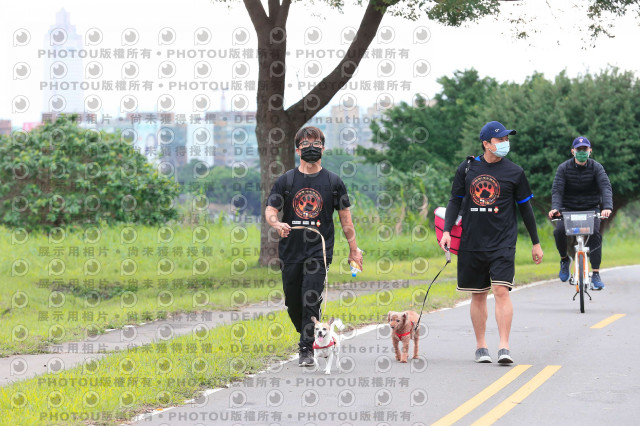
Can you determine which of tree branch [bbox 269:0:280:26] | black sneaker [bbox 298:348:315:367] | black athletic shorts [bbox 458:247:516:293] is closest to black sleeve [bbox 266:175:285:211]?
black sneaker [bbox 298:348:315:367]

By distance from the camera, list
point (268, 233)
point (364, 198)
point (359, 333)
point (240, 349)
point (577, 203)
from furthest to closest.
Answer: point (364, 198), point (268, 233), point (577, 203), point (359, 333), point (240, 349)

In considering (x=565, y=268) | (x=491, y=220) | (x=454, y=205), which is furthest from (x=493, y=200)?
(x=565, y=268)

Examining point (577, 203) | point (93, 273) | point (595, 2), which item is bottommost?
point (93, 273)

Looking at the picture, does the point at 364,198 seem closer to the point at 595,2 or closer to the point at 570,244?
the point at 595,2

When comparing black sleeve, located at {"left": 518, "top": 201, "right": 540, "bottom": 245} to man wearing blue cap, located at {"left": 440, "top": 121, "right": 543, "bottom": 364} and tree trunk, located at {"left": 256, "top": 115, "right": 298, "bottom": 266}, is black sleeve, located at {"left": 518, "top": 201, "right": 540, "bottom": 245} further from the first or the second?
tree trunk, located at {"left": 256, "top": 115, "right": 298, "bottom": 266}

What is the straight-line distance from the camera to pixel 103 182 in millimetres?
26859

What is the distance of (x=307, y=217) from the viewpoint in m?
8.88

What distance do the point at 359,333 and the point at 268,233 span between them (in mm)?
9176

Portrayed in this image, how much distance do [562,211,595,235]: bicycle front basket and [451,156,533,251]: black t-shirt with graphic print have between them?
477cm

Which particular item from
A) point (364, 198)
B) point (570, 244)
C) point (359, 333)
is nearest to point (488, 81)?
point (364, 198)

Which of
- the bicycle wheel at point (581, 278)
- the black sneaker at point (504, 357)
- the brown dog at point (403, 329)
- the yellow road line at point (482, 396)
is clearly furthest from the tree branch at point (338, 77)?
the yellow road line at point (482, 396)

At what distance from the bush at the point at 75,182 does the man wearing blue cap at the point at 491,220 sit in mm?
18244

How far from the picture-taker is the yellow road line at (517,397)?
7000mm

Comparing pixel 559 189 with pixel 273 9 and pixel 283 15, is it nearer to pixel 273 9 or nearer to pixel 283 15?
pixel 283 15
